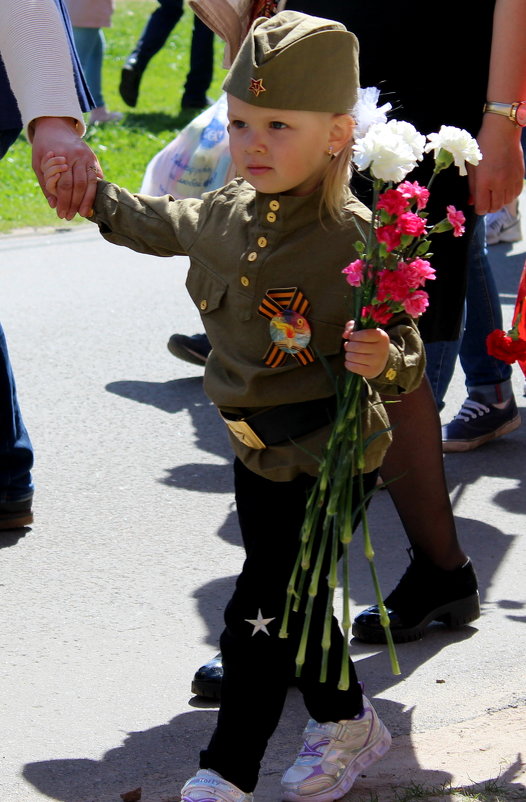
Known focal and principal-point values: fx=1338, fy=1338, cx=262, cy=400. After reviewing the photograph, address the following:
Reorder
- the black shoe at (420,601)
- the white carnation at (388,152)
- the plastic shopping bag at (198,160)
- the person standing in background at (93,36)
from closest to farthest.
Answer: the white carnation at (388,152), the black shoe at (420,601), the plastic shopping bag at (198,160), the person standing in background at (93,36)

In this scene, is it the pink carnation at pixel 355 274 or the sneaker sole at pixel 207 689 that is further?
the sneaker sole at pixel 207 689

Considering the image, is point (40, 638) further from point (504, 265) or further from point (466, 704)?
point (504, 265)

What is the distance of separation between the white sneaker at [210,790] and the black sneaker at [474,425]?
7.68 ft

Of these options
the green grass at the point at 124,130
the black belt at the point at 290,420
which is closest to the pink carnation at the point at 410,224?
the black belt at the point at 290,420

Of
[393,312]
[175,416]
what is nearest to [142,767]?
[393,312]

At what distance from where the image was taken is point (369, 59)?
3242mm

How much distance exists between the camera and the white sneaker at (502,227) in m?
7.48

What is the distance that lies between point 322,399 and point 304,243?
0.98 ft

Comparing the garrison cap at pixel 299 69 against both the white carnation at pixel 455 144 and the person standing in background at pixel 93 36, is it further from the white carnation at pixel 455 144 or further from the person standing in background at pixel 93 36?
the person standing in background at pixel 93 36

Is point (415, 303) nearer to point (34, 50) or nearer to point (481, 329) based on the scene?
point (34, 50)

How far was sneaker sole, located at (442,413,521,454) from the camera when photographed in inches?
185

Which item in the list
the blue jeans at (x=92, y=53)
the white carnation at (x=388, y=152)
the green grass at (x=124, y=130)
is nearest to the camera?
the white carnation at (x=388, y=152)

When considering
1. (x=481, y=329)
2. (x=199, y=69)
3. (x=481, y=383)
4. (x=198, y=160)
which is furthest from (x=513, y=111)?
(x=199, y=69)

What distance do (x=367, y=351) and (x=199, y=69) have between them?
1019 cm
